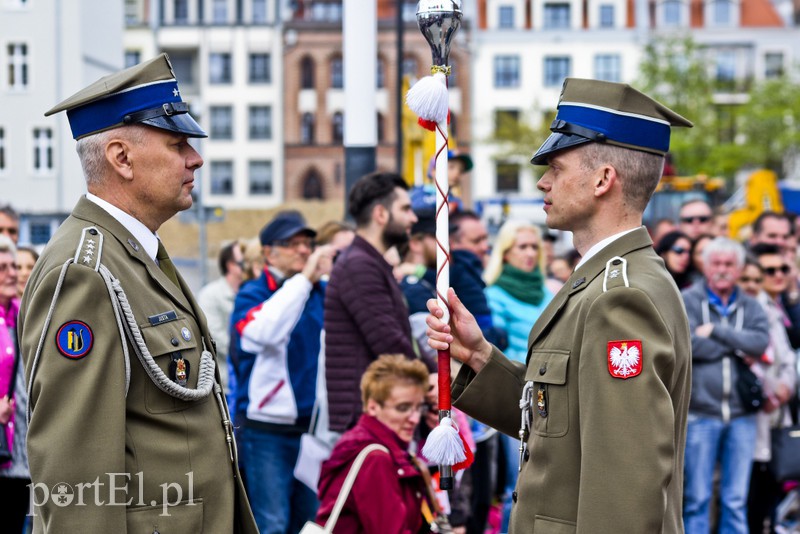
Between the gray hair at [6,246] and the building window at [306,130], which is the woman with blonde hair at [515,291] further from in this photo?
the building window at [306,130]

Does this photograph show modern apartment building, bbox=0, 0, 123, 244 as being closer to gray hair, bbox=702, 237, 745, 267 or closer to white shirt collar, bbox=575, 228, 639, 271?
gray hair, bbox=702, 237, 745, 267

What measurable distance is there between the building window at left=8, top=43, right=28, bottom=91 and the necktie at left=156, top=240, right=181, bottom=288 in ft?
117

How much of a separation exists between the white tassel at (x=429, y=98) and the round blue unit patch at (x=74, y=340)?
1421mm

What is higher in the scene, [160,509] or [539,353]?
[539,353]

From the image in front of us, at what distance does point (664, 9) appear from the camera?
65250mm

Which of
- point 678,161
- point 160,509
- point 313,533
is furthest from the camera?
point 678,161

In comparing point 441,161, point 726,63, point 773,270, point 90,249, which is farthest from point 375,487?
point 726,63

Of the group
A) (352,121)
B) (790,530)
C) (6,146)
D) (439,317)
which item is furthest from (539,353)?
(6,146)

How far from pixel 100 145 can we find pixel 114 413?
869 millimetres

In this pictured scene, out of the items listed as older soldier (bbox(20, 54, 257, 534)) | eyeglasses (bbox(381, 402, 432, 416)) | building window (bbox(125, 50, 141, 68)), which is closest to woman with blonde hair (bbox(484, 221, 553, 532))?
eyeglasses (bbox(381, 402, 432, 416))

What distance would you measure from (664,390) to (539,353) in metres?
0.50

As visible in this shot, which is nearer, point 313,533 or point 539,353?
point 539,353

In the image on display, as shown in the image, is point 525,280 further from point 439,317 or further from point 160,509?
point 160,509

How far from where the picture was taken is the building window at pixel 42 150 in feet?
141
